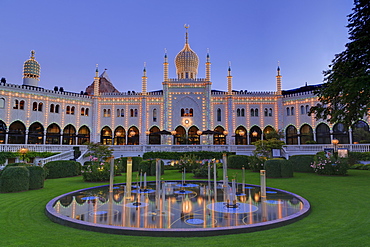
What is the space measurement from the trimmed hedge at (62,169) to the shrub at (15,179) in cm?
568

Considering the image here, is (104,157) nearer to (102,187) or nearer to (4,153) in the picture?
(102,187)

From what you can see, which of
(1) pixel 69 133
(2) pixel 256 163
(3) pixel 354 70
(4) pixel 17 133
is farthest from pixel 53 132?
(3) pixel 354 70

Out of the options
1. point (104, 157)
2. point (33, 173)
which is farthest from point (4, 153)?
point (33, 173)

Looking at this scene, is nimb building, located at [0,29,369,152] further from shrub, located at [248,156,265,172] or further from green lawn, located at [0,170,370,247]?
green lawn, located at [0,170,370,247]

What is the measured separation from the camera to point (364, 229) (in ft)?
22.3

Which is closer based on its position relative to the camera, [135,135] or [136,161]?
[136,161]

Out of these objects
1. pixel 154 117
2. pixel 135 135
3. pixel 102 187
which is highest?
pixel 154 117

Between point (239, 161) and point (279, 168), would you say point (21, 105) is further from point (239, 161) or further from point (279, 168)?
point (279, 168)

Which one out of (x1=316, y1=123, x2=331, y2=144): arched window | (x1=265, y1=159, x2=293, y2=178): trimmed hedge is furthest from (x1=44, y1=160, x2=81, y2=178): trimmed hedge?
(x1=316, y1=123, x2=331, y2=144): arched window

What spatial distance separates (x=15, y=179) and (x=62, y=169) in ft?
24.0

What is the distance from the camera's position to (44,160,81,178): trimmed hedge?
19750 mm

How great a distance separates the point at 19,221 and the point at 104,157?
1481 centimetres

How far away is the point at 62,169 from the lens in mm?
20406

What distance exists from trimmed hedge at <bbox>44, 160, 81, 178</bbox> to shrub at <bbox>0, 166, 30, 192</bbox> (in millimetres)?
5683
